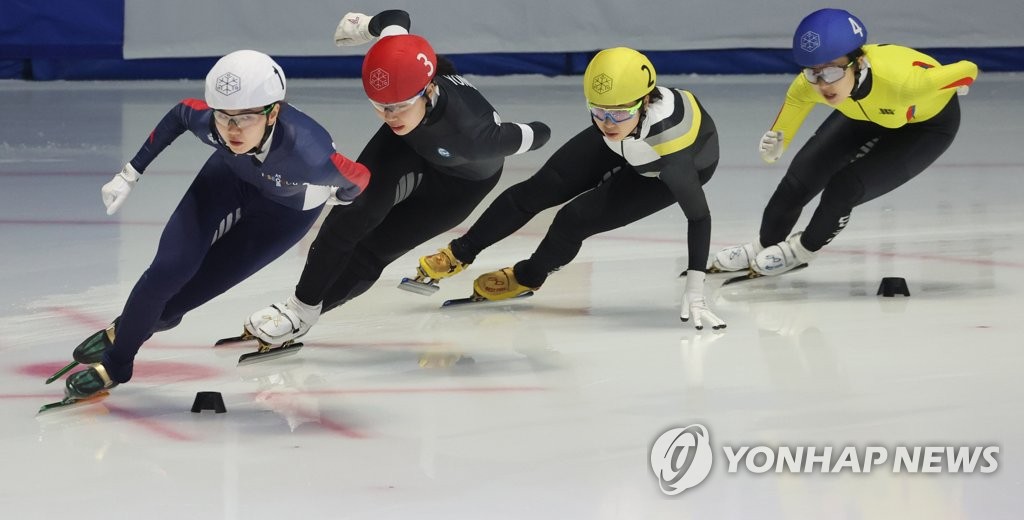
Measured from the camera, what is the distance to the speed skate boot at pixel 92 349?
4.19 m

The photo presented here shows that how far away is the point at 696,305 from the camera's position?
484cm

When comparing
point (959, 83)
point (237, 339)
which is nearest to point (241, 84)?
point (237, 339)

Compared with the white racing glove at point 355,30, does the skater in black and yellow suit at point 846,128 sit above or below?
below

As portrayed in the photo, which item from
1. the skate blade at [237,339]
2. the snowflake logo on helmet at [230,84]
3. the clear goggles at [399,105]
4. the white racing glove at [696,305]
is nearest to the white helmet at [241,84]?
A: the snowflake logo on helmet at [230,84]

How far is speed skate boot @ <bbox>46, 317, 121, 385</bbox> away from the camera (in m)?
4.19

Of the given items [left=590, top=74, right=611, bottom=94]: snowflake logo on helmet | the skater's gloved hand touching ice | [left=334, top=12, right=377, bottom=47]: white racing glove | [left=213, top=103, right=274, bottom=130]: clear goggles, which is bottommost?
the skater's gloved hand touching ice

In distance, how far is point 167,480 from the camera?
3.29 meters

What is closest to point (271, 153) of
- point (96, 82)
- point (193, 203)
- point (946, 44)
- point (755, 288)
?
point (193, 203)

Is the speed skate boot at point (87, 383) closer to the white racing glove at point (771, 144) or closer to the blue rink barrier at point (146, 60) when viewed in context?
the white racing glove at point (771, 144)

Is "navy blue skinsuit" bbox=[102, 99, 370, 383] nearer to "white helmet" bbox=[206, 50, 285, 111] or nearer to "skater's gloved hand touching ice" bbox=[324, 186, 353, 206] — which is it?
"skater's gloved hand touching ice" bbox=[324, 186, 353, 206]

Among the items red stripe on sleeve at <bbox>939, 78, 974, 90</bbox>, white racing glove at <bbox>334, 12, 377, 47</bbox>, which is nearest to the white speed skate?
white racing glove at <bbox>334, 12, 377, 47</bbox>

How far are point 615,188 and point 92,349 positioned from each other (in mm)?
1912

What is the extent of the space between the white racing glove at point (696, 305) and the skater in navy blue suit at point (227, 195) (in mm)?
1259

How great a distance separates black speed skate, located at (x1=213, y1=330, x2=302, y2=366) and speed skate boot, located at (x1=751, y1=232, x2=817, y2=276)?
1.93 m
